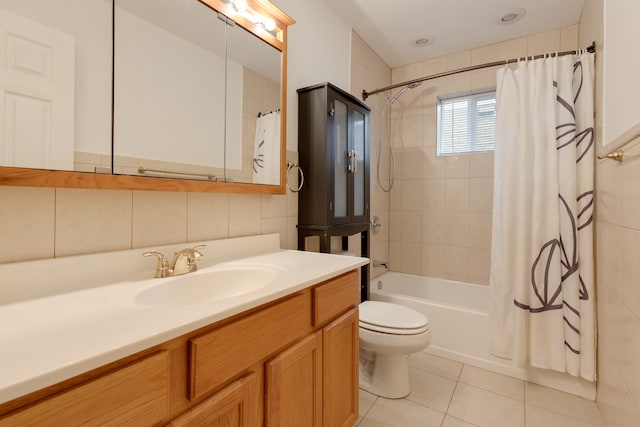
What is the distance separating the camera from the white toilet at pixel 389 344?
1628 mm

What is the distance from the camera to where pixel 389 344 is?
1.63 meters

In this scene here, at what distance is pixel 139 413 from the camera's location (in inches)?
22.5

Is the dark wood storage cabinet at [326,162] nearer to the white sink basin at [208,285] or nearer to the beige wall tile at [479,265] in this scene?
the white sink basin at [208,285]

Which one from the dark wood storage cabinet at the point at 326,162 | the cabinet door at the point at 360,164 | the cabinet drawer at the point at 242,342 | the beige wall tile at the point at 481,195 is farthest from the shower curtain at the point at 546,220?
the cabinet drawer at the point at 242,342

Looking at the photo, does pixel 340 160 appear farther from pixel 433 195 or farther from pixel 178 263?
pixel 433 195

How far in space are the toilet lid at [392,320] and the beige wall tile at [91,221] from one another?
4.17ft

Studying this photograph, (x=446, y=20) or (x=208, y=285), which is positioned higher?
(x=446, y=20)

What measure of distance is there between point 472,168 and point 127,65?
2581mm

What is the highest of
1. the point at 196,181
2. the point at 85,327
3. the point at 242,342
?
the point at 196,181

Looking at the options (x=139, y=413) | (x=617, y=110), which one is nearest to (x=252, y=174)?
(x=139, y=413)

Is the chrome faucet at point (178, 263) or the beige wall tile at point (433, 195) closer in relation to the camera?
the chrome faucet at point (178, 263)

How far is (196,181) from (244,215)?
1.11ft

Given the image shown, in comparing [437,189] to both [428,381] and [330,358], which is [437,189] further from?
[330,358]

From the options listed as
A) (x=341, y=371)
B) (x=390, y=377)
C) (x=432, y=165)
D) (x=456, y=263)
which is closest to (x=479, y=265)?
(x=456, y=263)
